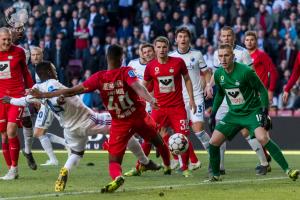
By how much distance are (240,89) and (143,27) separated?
14961 millimetres

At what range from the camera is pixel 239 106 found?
15.2 metres

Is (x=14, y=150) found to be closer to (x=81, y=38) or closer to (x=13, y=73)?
(x=13, y=73)

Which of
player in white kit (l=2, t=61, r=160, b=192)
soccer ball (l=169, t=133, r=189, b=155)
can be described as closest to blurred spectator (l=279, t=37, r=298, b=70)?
soccer ball (l=169, t=133, r=189, b=155)

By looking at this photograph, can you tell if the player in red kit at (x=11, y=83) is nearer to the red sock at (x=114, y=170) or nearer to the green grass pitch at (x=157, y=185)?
the green grass pitch at (x=157, y=185)

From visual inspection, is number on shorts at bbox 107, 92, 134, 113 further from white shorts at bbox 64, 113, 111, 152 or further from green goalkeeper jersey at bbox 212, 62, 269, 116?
green goalkeeper jersey at bbox 212, 62, 269, 116

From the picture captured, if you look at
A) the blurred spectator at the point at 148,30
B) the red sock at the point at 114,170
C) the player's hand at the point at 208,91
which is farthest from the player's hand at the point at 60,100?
the blurred spectator at the point at 148,30

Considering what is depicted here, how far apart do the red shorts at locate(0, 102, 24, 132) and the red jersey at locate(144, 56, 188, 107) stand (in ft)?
6.88

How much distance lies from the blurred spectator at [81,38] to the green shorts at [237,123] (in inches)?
598

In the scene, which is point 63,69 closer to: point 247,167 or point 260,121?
point 247,167

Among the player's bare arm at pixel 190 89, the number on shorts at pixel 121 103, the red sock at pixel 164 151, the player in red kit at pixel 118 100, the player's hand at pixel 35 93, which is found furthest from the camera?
the player's bare arm at pixel 190 89

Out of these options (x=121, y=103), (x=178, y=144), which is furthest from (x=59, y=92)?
(x=178, y=144)

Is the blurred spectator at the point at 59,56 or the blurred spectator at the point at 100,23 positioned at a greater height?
the blurred spectator at the point at 100,23

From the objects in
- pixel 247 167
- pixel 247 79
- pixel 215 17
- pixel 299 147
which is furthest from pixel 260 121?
pixel 215 17

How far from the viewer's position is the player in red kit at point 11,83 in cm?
1648
